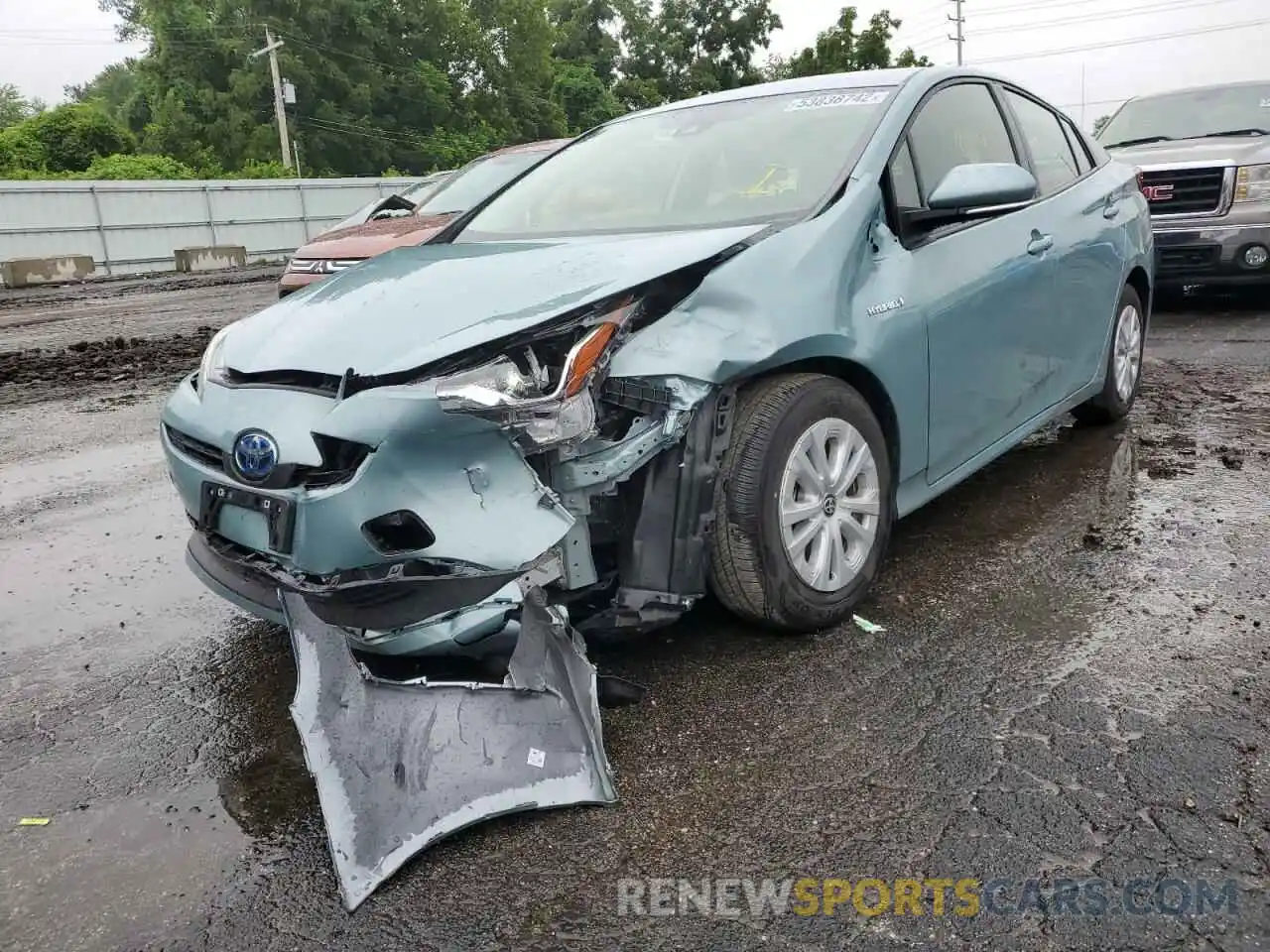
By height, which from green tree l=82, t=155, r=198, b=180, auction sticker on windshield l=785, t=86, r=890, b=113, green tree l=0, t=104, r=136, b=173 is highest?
green tree l=0, t=104, r=136, b=173

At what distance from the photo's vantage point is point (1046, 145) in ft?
15.1

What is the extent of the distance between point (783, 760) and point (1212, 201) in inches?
306

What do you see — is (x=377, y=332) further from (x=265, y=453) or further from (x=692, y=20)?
(x=692, y=20)

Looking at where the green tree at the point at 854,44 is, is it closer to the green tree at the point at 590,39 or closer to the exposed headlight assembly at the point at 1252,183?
the green tree at the point at 590,39

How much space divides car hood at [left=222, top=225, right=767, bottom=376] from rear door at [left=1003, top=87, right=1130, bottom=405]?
1752 millimetres

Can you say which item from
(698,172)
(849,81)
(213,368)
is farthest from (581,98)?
(213,368)

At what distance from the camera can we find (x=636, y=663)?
308 cm

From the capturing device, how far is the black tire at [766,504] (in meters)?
2.87

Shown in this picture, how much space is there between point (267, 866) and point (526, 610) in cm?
78

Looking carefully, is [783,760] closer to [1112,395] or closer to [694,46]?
[1112,395]

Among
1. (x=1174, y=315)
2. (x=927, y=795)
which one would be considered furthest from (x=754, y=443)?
(x=1174, y=315)

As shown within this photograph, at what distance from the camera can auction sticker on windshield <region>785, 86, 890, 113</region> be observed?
374 centimetres

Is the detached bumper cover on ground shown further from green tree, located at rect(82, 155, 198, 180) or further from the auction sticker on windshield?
green tree, located at rect(82, 155, 198, 180)

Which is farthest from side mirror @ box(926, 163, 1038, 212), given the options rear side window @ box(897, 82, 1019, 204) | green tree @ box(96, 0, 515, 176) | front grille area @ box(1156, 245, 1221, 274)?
green tree @ box(96, 0, 515, 176)
